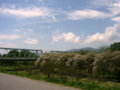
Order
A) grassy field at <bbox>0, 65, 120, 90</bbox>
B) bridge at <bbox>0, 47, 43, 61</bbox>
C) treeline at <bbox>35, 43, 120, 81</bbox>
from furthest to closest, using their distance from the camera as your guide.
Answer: bridge at <bbox>0, 47, 43, 61</bbox> < treeline at <bbox>35, 43, 120, 81</bbox> < grassy field at <bbox>0, 65, 120, 90</bbox>

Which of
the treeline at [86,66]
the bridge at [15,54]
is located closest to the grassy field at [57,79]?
the treeline at [86,66]

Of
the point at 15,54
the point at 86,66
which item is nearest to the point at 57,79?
the point at 86,66

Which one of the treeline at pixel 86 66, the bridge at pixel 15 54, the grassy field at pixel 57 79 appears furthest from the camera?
the bridge at pixel 15 54

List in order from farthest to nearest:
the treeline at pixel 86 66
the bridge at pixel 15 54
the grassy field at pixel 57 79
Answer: the bridge at pixel 15 54, the treeline at pixel 86 66, the grassy field at pixel 57 79

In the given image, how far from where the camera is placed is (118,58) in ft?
119

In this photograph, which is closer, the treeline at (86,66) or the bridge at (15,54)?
the treeline at (86,66)

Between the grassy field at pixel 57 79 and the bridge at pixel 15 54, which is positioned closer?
the grassy field at pixel 57 79

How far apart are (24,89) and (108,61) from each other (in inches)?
1189

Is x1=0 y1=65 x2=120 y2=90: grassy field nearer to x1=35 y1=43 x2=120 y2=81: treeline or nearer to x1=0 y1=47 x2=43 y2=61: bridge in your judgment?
x1=35 y1=43 x2=120 y2=81: treeline

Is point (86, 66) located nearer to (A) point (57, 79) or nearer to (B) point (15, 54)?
(A) point (57, 79)

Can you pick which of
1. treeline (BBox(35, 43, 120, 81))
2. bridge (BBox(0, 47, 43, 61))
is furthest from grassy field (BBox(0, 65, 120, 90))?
bridge (BBox(0, 47, 43, 61))

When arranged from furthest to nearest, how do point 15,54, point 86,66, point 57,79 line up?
point 15,54
point 86,66
point 57,79

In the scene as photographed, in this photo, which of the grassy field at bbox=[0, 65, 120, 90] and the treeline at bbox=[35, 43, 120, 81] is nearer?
the grassy field at bbox=[0, 65, 120, 90]

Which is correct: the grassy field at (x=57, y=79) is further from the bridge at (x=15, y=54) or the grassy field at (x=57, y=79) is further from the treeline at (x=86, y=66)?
the bridge at (x=15, y=54)
